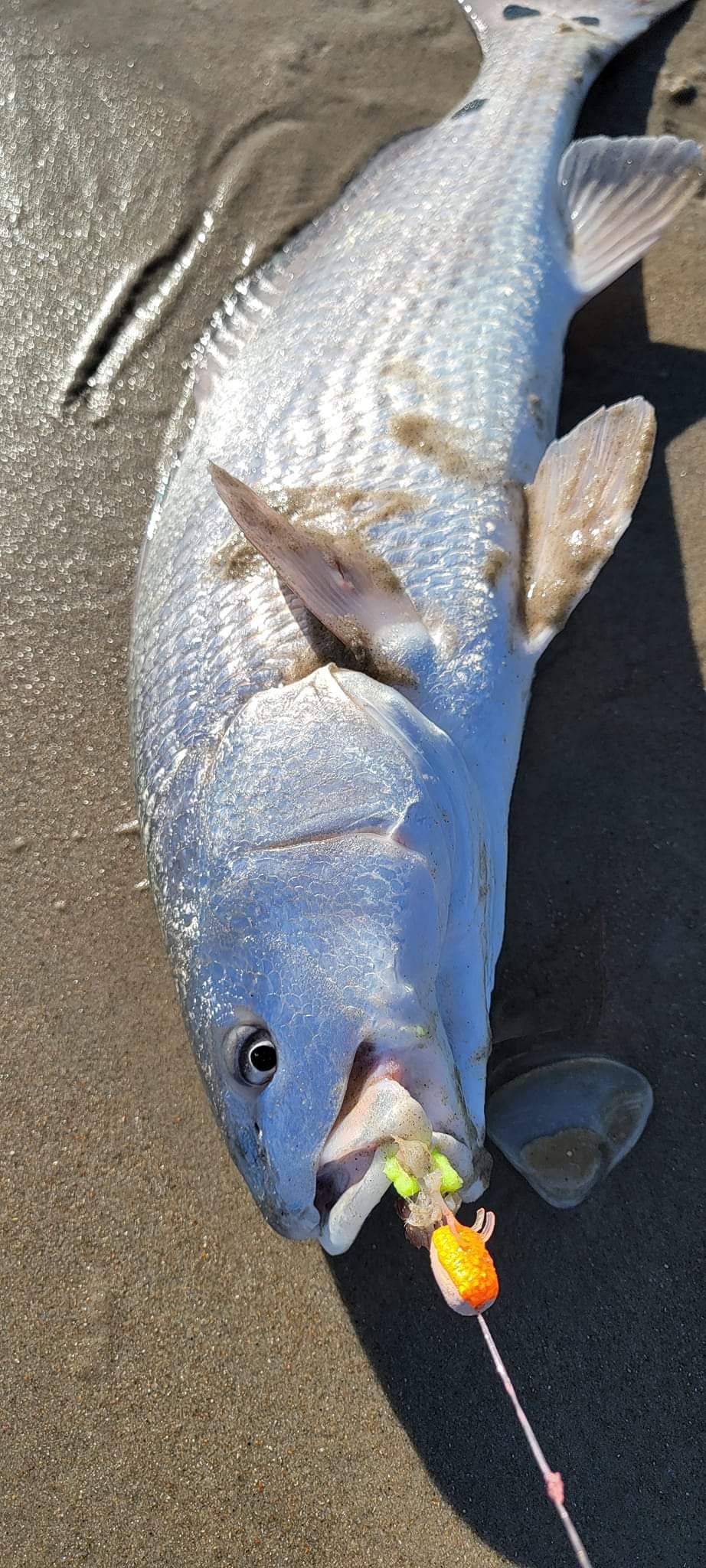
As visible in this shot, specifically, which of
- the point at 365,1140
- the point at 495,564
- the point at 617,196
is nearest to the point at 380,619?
the point at 495,564

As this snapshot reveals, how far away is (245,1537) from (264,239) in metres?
4.63

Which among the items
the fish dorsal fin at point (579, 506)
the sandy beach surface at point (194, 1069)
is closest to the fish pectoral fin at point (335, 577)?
the fish dorsal fin at point (579, 506)

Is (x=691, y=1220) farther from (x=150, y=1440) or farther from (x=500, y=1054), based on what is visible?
(x=150, y=1440)

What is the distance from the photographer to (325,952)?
1896 mm

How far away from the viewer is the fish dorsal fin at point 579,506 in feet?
8.24

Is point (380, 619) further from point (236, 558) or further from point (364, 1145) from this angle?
point (364, 1145)

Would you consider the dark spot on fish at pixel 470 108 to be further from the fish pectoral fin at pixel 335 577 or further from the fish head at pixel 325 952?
the fish head at pixel 325 952

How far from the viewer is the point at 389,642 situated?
2326mm

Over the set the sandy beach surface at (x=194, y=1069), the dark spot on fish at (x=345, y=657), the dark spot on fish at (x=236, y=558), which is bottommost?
the sandy beach surface at (x=194, y=1069)

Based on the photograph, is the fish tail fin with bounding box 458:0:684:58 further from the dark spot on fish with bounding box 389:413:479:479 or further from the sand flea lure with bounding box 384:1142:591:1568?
the sand flea lure with bounding box 384:1142:591:1568

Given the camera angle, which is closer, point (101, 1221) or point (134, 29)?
point (101, 1221)

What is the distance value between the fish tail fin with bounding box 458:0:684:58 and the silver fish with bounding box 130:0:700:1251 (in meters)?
0.27

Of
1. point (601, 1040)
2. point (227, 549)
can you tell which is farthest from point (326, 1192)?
point (227, 549)

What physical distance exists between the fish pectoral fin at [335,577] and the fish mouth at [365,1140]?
42.0 inches
